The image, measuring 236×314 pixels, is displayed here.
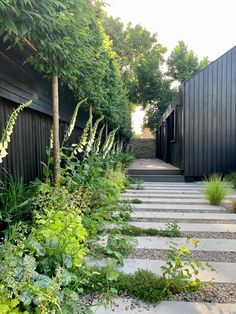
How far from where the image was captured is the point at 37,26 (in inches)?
86.0

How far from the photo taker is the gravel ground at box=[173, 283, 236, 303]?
1804mm

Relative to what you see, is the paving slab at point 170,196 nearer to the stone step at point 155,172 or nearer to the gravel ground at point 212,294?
the stone step at point 155,172

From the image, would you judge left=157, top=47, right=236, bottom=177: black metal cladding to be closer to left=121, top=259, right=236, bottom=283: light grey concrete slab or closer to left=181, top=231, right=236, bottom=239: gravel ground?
left=181, top=231, right=236, bottom=239: gravel ground

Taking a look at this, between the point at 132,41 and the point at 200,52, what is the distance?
539 cm

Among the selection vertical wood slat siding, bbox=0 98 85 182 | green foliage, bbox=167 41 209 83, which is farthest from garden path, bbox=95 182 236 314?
green foliage, bbox=167 41 209 83

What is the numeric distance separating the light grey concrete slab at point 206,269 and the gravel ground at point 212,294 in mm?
90

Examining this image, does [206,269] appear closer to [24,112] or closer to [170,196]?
[24,112]

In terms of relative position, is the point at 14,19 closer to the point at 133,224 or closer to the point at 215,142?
the point at 133,224

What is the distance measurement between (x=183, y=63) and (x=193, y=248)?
65.5 feet

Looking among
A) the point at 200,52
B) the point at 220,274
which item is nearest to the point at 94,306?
the point at 220,274

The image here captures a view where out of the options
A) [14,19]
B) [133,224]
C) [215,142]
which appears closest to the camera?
[14,19]

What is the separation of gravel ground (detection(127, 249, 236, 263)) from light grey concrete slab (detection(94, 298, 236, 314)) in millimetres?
712

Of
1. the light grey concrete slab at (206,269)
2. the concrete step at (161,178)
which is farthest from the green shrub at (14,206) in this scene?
the concrete step at (161,178)

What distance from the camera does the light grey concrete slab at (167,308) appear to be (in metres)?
1.67
